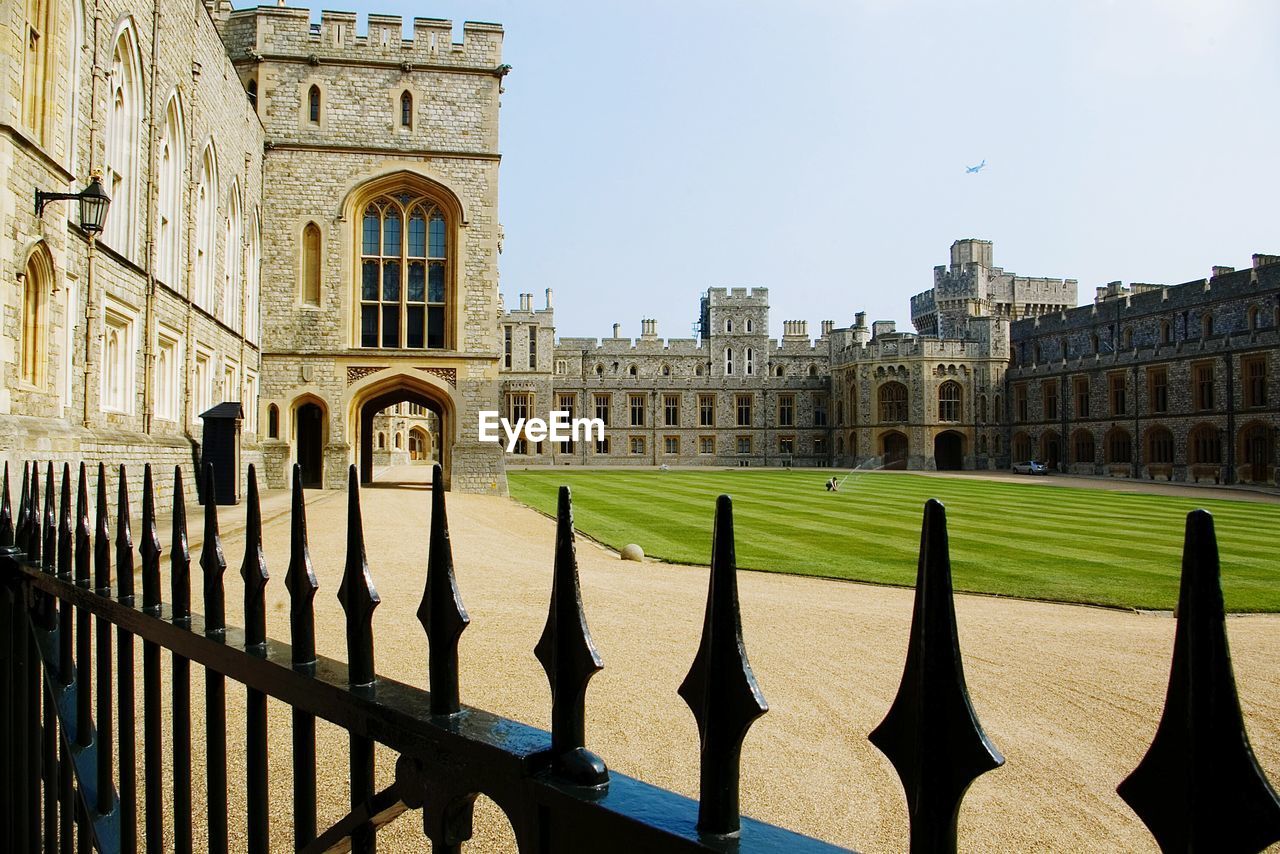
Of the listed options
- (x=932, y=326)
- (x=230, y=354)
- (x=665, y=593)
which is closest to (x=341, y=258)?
(x=230, y=354)

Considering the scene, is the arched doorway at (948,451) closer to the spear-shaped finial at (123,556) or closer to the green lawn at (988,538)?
the green lawn at (988,538)

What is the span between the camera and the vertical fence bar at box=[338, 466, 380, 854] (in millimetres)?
1275

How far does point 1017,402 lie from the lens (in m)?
51.3

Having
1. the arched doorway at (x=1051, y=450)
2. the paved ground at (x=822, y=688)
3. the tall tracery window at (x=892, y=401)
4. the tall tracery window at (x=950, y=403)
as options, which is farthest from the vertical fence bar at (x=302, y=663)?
the tall tracery window at (x=950, y=403)

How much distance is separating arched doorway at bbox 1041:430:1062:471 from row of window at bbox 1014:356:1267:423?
0.99 m

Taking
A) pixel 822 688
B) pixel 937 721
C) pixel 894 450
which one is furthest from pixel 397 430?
pixel 937 721

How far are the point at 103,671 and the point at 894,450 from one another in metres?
53.5

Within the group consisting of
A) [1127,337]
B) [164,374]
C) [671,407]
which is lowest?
[164,374]

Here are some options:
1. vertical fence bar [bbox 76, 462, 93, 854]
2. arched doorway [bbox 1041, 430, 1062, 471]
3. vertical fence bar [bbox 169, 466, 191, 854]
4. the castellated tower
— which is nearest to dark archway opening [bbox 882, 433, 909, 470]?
arched doorway [bbox 1041, 430, 1062, 471]

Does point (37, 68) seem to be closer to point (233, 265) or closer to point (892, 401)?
point (233, 265)

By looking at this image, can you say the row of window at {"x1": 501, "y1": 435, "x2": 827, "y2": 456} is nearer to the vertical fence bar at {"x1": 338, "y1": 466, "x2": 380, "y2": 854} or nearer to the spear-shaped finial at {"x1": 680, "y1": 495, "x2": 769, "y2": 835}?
the vertical fence bar at {"x1": 338, "y1": 466, "x2": 380, "y2": 854}

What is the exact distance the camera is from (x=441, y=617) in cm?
121

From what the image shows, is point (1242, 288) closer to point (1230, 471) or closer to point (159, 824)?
point (1230, 471)

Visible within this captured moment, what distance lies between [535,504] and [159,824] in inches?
722
